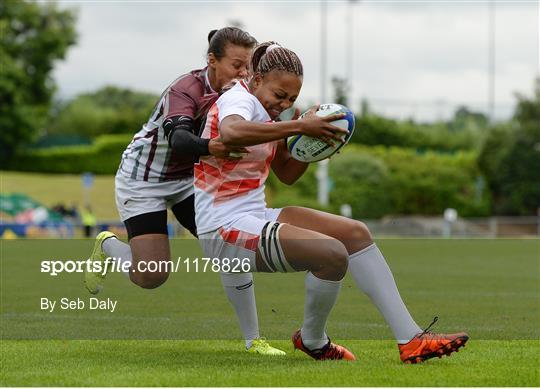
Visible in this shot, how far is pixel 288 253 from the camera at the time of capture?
6.30 metres

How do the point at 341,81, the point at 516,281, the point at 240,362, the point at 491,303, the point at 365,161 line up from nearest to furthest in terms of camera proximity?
the point at 240,362, the point at 491,303, the point at 516,281, the point at 365,161, the point at 341,81

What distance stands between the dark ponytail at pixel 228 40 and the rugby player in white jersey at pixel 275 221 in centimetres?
73

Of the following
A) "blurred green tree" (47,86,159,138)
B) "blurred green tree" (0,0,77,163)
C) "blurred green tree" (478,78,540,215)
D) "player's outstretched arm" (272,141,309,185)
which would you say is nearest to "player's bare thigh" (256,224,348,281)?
"player's outstretched arm" (272,141,309,185)

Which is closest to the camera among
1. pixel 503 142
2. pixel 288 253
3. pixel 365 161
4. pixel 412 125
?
pixel 288 253

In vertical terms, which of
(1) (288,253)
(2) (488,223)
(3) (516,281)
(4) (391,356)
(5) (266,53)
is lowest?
(2) (488,223)

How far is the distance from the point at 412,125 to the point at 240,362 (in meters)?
62.7

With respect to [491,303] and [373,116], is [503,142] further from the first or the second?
[491,303]

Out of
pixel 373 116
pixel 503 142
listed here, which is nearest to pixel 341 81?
pixel 373 116

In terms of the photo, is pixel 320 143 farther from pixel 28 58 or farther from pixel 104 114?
pixel 104 114

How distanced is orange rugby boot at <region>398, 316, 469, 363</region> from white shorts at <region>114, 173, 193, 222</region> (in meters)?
2.40

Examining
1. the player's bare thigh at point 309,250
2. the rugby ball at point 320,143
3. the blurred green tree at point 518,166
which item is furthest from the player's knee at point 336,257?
the blurred green tree at point 518,166

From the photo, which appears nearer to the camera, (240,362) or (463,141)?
(240,362)

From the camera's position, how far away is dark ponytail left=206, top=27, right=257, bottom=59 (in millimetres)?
7285

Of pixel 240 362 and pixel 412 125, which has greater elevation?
pixel 240 362
